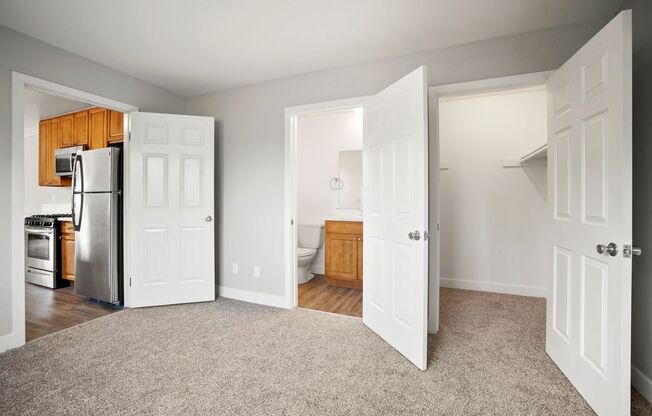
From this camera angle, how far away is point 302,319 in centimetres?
278

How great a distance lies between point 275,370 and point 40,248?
157 inches

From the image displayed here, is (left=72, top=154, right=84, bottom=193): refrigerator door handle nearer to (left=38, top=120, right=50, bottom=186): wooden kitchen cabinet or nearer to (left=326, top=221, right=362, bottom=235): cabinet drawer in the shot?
(left=38, top=120, right=50, bottom=186): wooden kitchen cabinet

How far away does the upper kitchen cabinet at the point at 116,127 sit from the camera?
348cm

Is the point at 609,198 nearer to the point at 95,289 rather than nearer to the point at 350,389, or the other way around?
the point at 350,389

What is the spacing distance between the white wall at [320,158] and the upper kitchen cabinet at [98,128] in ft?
8.20

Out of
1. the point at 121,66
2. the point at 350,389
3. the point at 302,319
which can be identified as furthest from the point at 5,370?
the point at 121,66

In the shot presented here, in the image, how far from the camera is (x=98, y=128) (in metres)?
3.69

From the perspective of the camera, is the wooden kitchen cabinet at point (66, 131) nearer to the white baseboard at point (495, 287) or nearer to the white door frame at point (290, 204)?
the white door frame at point (290, 204)

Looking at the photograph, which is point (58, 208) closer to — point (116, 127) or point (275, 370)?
point (116, 127)

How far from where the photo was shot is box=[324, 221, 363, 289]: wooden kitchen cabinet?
3709 millimetres

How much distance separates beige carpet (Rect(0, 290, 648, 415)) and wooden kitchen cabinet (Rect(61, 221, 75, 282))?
157 centimetres

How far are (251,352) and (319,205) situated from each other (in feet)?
8.73

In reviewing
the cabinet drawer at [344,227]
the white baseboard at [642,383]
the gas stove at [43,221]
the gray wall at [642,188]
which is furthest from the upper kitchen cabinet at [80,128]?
the white baseboard at [642,383]

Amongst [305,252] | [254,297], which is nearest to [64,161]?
[254,297]
